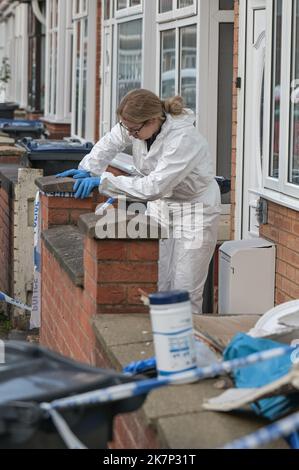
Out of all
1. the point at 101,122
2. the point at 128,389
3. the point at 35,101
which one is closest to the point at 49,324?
the point at 128,389

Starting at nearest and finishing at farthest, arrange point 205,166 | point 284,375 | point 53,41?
point 284,375 → point 205,166 → point 53,41

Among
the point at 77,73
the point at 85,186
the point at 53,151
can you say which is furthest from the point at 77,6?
the point at 85,186

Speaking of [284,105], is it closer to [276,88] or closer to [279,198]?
[276,88]

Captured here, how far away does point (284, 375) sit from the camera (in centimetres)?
414

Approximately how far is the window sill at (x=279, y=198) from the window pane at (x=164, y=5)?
354 cm

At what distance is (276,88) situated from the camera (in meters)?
7.37

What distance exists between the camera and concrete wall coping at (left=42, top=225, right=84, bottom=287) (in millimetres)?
6423

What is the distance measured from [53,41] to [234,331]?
50.8 feet

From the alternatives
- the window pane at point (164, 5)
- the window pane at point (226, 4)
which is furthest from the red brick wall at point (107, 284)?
the window pane at point (164, 5)

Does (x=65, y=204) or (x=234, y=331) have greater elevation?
(x=65, y=204)

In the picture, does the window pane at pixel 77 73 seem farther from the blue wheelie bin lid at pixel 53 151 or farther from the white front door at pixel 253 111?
the white front door at pixel 253 111

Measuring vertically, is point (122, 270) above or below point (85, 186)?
below

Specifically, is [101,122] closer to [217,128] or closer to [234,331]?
[217,128]

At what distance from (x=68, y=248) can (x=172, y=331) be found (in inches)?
112
